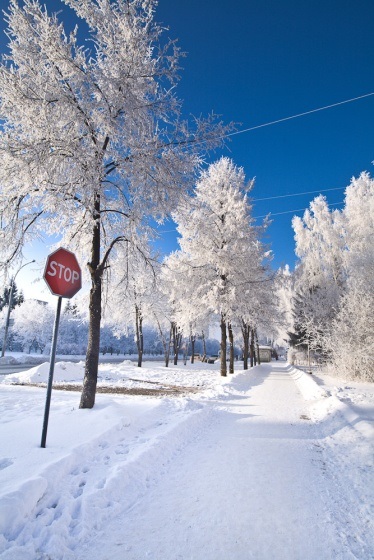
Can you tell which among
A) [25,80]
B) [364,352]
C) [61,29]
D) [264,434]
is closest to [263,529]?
[264,434]

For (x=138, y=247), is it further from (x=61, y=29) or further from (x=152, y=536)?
(x=152, y=536)

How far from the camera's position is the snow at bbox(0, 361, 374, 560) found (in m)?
2.59

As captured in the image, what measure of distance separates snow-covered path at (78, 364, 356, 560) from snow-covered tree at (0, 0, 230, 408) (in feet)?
11.9

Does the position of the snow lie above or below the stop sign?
below

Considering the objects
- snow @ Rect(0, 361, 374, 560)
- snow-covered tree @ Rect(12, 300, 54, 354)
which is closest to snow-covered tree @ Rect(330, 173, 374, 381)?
snow @ Rect(0, 361, 374, 560)

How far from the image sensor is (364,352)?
13.7m

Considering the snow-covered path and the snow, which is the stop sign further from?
the snow-covered path

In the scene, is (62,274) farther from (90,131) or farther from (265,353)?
(265,353)

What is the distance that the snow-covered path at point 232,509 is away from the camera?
101 inches

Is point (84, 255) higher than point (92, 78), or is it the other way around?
point (92, 78)

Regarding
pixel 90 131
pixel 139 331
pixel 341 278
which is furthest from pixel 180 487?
pixel 139 331

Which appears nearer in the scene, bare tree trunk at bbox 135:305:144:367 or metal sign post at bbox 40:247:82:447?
metal sign post at bbox 40:247:82:447

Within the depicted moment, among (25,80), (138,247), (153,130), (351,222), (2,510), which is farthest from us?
(351,222)

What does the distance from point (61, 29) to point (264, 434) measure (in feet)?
31.6
